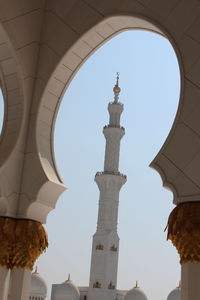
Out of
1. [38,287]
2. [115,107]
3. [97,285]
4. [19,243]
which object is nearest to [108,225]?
[97,285]

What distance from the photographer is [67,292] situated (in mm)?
19516

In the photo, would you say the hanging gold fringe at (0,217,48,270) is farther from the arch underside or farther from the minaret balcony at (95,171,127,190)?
the minaret balcony at (95,171,127,190)

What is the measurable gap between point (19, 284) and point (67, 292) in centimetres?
1617

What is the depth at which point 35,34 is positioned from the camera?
4.43 metres

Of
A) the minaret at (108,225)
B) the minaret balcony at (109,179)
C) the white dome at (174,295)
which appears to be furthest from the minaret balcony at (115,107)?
the white dome at (174,295)

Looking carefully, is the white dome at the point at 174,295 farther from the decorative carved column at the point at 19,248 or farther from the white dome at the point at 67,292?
the decorative carved column at the point at 19,248

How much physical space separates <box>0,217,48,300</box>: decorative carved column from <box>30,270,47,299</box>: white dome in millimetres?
14160

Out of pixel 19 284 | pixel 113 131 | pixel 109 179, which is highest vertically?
pixel 113 131

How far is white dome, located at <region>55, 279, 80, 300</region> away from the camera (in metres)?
19.5

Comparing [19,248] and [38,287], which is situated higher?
[38,287]

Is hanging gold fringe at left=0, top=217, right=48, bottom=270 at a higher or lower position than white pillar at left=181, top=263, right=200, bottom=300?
higher

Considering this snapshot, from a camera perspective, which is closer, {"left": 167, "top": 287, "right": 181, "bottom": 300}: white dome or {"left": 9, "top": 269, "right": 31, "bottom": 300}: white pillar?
{"left": 9, "top": 269, "right": 31, "bottom": 300}: white pillar

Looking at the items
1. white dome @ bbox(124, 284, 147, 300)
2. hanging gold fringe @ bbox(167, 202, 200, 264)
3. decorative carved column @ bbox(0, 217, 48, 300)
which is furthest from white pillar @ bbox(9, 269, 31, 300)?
white dome @ bbox(124, 284, 147, 300)

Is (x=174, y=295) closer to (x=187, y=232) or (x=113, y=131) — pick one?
(x=113, y=131)
